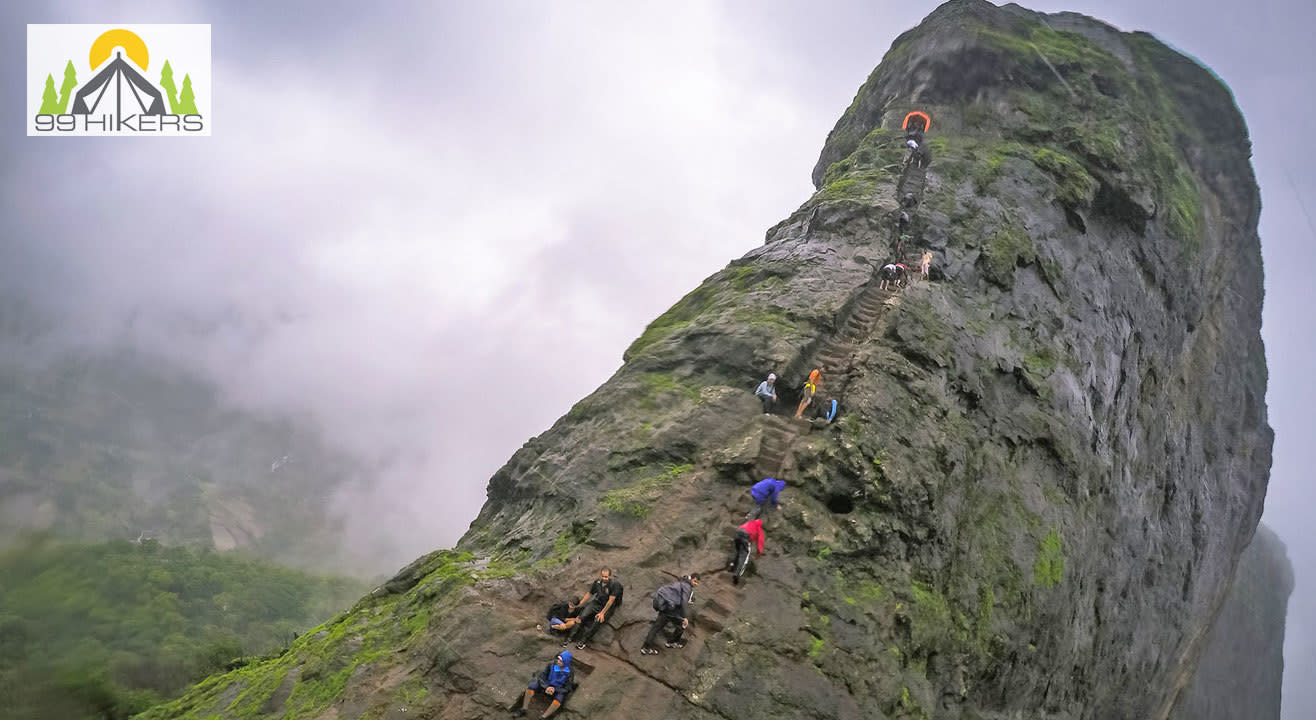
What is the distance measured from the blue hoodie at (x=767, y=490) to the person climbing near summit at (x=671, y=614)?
3.43 m

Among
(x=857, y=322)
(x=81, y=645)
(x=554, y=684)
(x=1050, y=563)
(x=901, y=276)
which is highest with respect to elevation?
(x=901, y=276)

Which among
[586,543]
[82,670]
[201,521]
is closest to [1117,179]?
[586,543]

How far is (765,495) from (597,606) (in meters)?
4.91

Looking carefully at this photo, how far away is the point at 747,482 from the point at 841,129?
136 ft

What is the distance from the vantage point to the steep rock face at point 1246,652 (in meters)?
53.7

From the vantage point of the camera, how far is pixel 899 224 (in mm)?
29062

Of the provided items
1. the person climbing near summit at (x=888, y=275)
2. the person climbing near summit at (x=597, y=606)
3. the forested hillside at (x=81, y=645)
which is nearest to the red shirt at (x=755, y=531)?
the person climbing near summit at (x=597, y=606)

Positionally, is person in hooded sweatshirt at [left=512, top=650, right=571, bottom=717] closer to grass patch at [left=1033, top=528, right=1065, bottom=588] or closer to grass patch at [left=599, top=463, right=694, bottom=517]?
grass patch at [left=599, top=463, right=694, bottom=517]

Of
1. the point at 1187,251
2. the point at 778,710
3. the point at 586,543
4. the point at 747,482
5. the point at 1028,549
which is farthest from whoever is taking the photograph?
the point at 1187,251

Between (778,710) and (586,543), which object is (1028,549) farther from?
(586,543)

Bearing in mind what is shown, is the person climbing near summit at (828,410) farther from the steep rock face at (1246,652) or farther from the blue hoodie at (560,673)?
the steep rock face at (1246,652)

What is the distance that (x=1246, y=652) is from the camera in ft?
221

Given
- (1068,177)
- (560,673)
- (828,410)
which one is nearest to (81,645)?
(560,673)

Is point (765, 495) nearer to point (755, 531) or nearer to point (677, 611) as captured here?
point (755, 531)
